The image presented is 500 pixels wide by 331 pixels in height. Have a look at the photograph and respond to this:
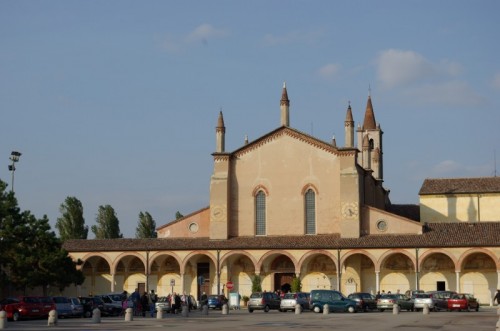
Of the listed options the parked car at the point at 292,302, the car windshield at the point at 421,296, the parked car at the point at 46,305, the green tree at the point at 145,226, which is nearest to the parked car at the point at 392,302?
the car windshield at the point at 421,296

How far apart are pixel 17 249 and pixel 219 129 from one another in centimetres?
1778

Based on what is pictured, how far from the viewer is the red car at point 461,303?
48.6 m

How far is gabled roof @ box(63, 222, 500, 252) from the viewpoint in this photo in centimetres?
5662

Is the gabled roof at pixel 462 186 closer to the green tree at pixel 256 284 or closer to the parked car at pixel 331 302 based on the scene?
the green tree at pixel 256 284

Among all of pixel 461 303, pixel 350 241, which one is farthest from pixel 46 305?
pixel 350 241

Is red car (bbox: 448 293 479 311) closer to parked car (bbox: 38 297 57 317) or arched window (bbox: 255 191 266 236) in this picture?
arched window (bbox: 255 191 266 236)

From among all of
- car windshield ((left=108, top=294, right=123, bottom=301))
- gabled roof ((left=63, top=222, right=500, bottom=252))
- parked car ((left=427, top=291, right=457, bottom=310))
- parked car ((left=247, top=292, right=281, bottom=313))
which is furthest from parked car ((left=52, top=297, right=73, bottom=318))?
parked car ((left=427, top=291, right=457, bottom=310))

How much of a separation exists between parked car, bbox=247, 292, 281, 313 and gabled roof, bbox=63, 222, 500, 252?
772cm

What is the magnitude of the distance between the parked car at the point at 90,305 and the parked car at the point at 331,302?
11983mm

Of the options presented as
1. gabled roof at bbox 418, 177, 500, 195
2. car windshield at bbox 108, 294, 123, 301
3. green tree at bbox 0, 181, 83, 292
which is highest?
gabled roof at bbox 418, 177, 500, 195

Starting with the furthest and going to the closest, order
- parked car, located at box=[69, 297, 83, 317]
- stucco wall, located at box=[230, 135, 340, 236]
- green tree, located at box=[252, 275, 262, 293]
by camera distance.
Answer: stucco wall, located at box=[230, 135, 340, 236] < green tree, located at box=[252, 275, 262, 293] < parked car, located at box=[69, 297, 83, 317]

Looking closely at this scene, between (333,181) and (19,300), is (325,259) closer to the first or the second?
(333,181)

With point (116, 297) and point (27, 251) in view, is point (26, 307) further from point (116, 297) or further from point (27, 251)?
point (27, 251)

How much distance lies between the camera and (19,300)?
41.5 meters
